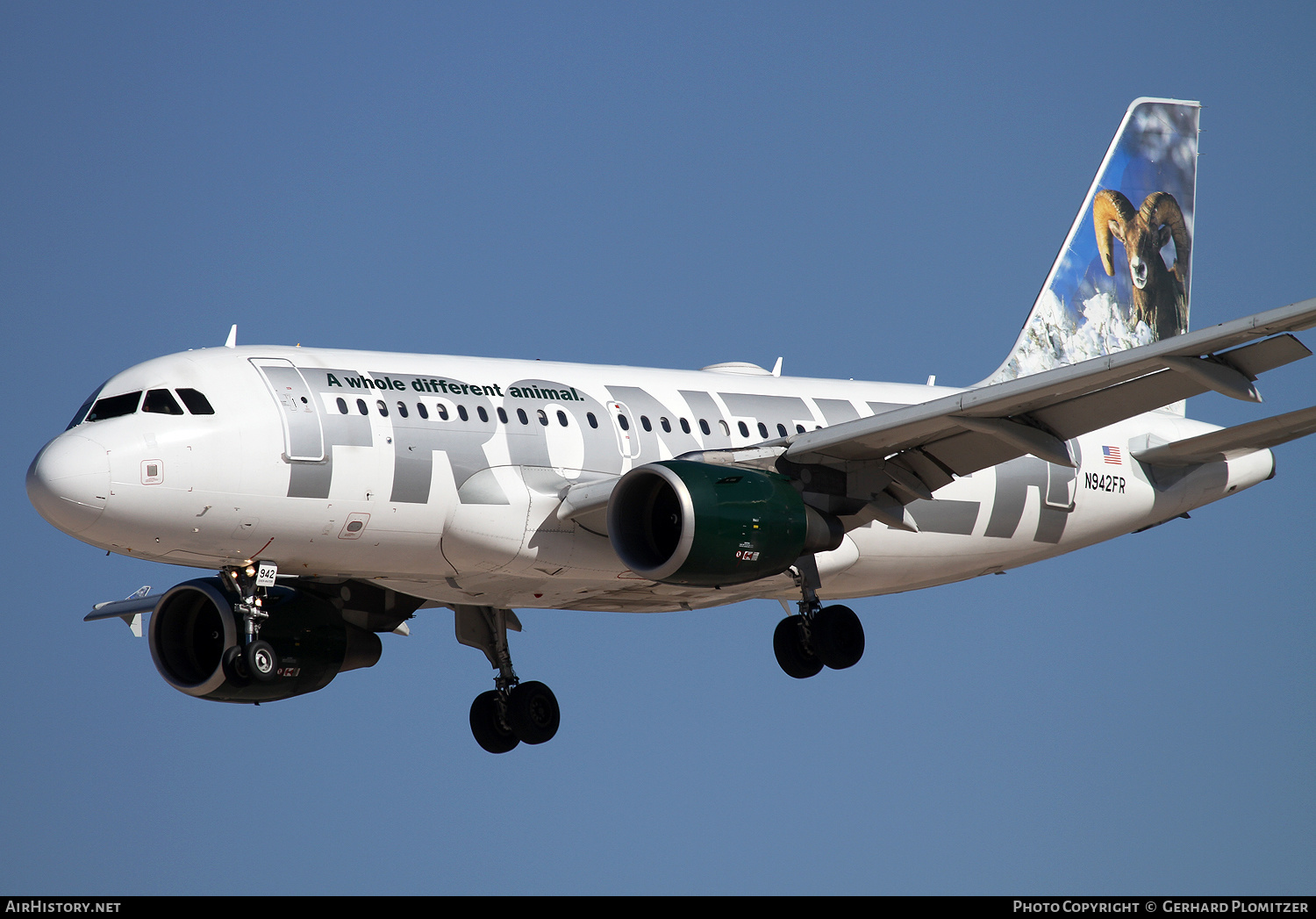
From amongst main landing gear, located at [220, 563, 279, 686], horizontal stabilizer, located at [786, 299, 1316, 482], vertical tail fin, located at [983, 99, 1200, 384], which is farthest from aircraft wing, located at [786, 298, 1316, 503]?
main landing gear, located at [220, 563, 279, 686]

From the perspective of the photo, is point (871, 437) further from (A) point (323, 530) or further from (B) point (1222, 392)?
(A) point (323, 530)

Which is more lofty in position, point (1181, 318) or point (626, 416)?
point (1181, 318)

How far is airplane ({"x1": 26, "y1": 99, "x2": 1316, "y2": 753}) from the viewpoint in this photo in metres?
25.3

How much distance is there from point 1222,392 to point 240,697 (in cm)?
1666

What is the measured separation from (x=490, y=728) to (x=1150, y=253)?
55.2ft

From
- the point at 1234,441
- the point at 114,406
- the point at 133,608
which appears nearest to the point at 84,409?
the point at 114,406

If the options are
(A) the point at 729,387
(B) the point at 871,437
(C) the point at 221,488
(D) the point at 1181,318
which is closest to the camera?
(C) the point at 221,488

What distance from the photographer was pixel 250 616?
26.8 m

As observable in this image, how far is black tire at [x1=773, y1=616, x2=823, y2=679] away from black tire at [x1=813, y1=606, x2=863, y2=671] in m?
0.20

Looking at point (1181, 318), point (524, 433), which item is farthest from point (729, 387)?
point (1181, 318)

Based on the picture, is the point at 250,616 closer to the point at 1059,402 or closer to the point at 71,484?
the point at 71,484

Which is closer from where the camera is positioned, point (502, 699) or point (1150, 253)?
point (502, 699)

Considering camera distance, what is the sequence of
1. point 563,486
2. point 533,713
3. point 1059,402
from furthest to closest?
point 533,713
point 563,486
point 1059,402
